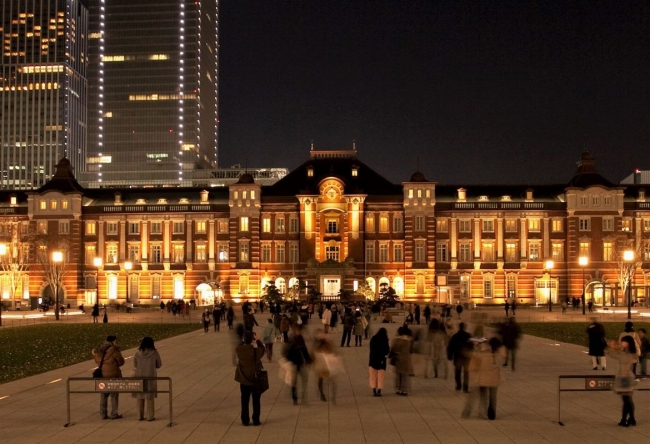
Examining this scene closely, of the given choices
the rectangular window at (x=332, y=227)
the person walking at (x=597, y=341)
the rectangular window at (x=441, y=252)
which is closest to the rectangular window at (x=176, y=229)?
the rectangular window at (x=332, y=227)

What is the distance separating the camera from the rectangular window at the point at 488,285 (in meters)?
94.2

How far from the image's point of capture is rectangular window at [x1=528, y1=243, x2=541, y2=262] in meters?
94.2

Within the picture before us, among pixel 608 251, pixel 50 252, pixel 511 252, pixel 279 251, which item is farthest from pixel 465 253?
pixel 50 252

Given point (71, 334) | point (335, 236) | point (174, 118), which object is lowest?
point (71, 334)

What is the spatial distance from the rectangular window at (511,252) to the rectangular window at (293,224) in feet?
77.2

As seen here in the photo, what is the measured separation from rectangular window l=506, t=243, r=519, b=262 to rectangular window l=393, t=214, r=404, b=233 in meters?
11.9

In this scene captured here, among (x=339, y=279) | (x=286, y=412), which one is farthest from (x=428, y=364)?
(x=339, y=279)

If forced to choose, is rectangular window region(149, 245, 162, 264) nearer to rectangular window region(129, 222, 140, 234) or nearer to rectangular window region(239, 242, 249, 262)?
rectangular window region(129, 222, 140, 234)

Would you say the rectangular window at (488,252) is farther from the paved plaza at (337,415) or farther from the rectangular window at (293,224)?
the paved plaza at (337,415)

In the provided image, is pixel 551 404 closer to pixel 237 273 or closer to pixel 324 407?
pixel 324 407

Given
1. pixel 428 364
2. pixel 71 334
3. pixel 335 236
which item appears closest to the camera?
pixel 428 364

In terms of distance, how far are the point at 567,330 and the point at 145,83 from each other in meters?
153

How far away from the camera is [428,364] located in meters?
28.6

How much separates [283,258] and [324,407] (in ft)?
245
